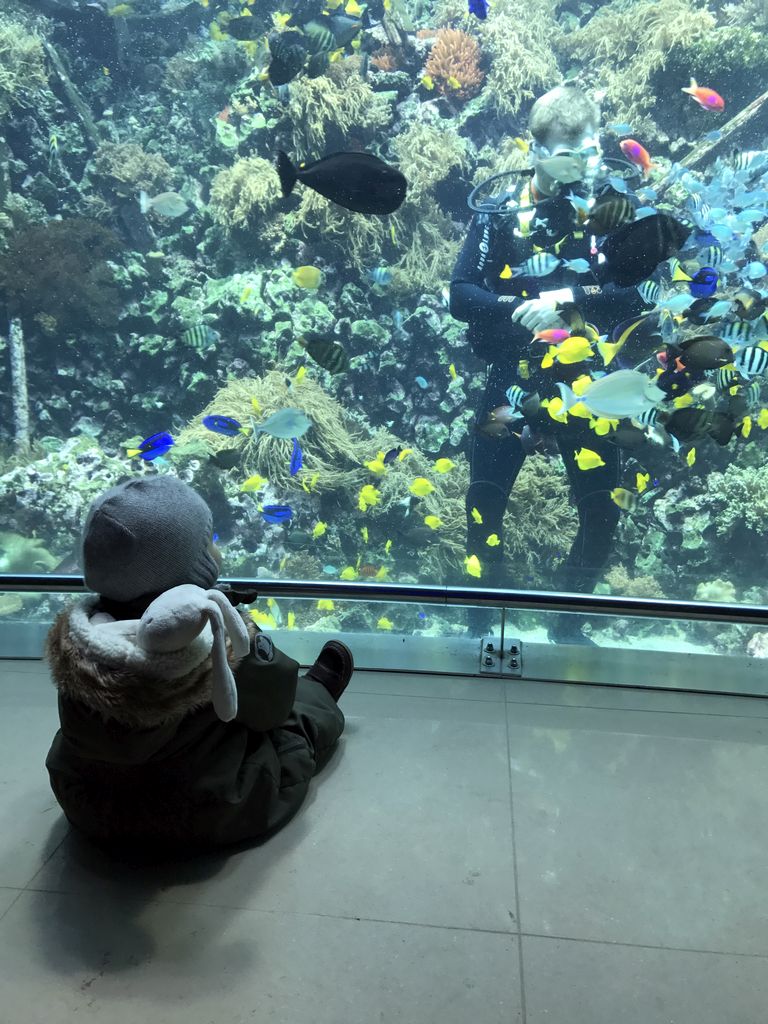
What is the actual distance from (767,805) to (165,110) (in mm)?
6873

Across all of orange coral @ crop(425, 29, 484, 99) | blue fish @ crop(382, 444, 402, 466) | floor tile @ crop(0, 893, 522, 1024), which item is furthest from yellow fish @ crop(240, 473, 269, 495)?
floor tile @ crop(0, 893, 522, 1024)

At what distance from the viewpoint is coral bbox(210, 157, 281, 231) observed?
20.2 ft

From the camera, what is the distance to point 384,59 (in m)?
5.30

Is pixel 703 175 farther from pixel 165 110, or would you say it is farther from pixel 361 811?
pixel 361 811

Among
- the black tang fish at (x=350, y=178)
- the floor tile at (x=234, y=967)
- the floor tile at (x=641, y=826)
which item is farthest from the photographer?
the black tang fish at (x=350, y=178)

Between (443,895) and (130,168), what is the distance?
6865 mm

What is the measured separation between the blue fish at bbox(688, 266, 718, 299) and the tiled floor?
340cm

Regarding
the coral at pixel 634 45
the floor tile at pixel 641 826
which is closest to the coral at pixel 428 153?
the coral at pixel 634 45

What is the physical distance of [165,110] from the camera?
6.03 m

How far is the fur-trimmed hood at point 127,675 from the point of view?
4.18ft

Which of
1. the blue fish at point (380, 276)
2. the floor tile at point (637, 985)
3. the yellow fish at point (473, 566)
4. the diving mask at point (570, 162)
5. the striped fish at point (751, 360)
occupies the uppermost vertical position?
the diving mask at point (570, 162)

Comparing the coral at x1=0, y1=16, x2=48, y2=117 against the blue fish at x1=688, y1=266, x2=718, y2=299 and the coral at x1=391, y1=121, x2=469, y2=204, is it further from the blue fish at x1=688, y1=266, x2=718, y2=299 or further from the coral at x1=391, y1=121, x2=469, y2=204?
the blue fish at x1=688, y1=266, x2=718, y2=299

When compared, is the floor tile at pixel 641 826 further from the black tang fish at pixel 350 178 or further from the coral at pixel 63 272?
the coral at pixel 63 272

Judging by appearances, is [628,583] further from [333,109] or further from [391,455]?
[333,109]
